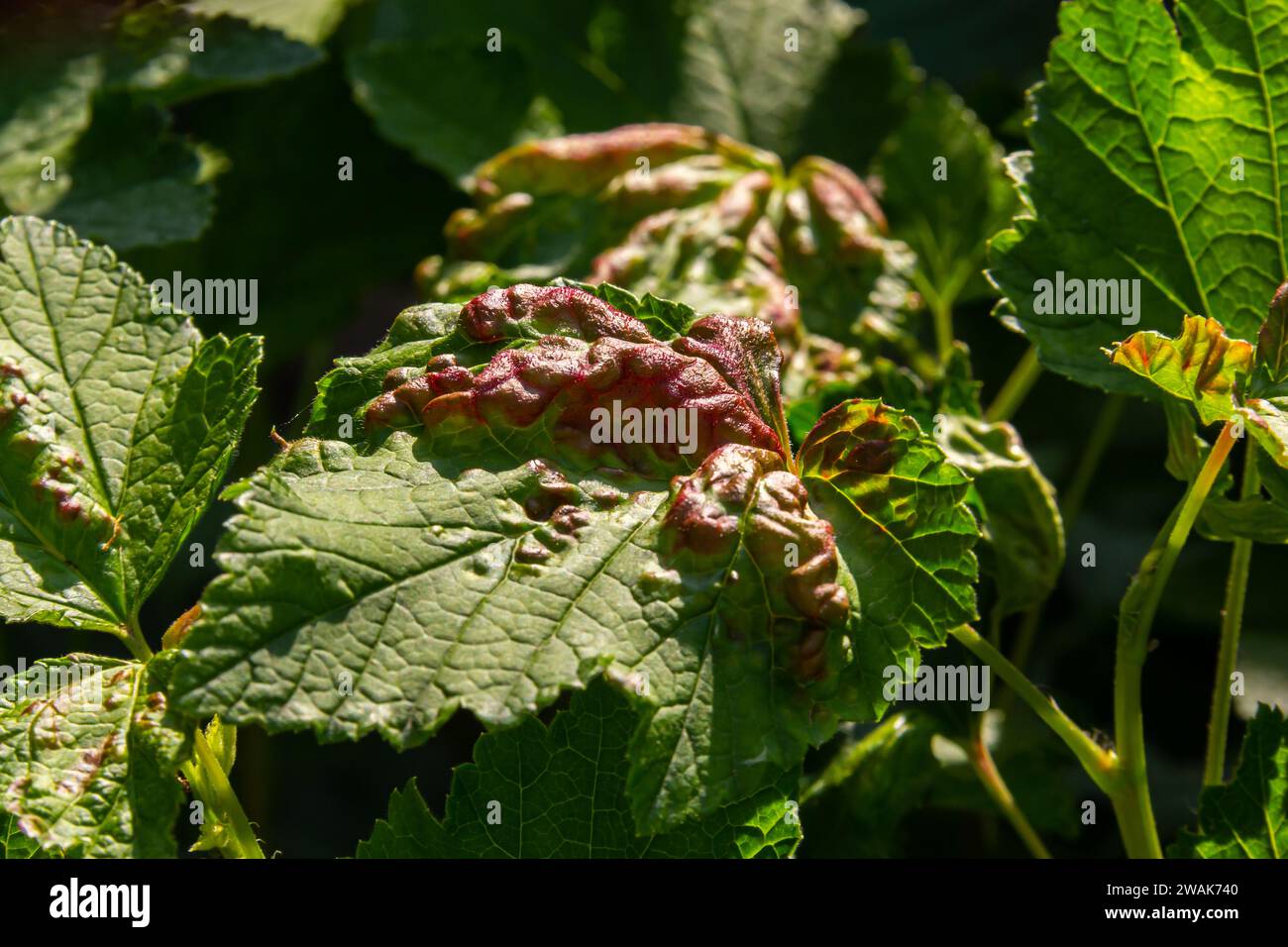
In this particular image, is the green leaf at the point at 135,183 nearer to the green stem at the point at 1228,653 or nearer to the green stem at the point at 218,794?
the green stem at the point at 218,794

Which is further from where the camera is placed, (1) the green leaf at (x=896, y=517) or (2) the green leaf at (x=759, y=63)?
(2) the green leaf at (x=759, y=63)

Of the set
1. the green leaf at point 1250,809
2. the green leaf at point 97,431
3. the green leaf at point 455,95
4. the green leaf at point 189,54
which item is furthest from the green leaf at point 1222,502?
the green leaf at point 189,54

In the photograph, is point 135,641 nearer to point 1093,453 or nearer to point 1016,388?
point 1016,388

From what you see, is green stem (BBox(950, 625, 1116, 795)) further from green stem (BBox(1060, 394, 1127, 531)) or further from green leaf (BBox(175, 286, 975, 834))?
green stem (BBox(1060, 394, 1127, 531))

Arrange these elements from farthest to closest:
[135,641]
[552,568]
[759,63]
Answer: [759,63], [135,641], [552,568]

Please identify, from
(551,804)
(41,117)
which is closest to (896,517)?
(551,804)

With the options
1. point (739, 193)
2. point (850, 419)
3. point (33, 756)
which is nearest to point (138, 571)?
point (33, 756)

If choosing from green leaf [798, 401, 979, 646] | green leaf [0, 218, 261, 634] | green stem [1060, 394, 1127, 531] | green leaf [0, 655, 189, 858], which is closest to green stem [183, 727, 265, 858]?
green leaf [0, 655, 189, 858]
